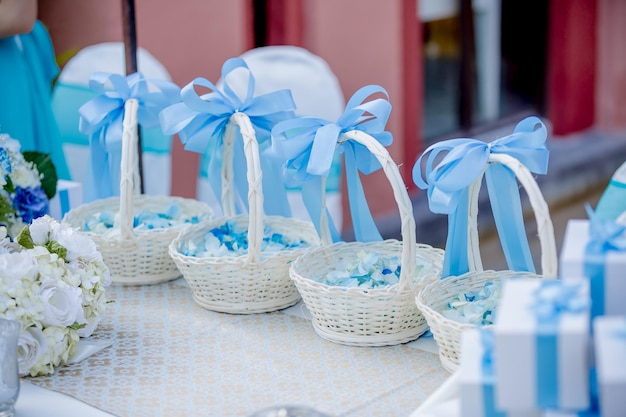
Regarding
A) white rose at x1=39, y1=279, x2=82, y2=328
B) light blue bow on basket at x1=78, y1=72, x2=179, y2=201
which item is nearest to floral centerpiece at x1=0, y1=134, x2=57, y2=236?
light blue bow on basket at x1=78, y1=72, x2=179, y2=201

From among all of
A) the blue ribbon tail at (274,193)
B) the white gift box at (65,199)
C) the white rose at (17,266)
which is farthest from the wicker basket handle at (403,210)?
the white gift box at (65,199)

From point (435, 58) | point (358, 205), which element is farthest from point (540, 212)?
point (435, 58)

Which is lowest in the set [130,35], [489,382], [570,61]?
[570,61]

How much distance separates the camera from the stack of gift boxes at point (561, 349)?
807 mm

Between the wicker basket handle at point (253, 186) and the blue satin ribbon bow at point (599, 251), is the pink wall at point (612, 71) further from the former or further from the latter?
the blue satin ribbon bow at point (599, 251)

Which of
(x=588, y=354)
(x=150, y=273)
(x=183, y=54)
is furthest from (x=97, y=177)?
(x=183, y=54)

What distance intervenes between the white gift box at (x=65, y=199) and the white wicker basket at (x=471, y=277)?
83 cm

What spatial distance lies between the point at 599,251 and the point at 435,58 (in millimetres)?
4214

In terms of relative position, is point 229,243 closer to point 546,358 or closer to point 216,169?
point 216,169

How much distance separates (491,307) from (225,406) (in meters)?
0.37

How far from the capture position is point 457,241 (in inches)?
50.8

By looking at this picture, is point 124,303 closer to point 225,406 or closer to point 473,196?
point 225,406

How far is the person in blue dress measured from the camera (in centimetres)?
219

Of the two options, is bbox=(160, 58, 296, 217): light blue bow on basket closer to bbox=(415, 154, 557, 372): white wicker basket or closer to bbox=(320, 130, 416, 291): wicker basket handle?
bbox=(320, 130, 416, 291): wicker basket handle
